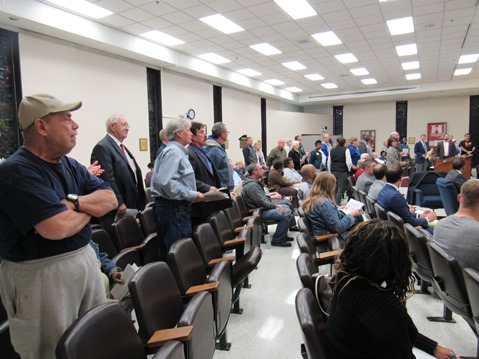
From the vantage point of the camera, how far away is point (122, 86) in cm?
691

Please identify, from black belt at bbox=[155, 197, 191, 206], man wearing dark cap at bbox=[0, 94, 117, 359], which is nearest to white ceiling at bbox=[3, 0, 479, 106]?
black belt at bbox=[155, 197, 191, 206]

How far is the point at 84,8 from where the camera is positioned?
17.1ft

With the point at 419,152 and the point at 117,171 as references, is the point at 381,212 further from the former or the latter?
the point at 419,152

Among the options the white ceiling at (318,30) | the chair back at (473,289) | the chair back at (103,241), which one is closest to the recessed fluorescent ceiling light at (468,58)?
the white ceiling at (318,30)

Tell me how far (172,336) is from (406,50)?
908cm

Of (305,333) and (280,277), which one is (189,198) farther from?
(305,333)

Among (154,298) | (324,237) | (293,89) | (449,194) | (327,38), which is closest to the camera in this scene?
(154,298)

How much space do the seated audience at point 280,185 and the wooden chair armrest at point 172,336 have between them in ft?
15.2

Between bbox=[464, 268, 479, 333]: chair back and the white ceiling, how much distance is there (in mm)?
4936

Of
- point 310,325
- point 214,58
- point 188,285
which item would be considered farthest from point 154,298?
point 214,58

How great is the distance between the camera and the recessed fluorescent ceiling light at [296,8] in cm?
537

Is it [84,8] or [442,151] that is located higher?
[84,8]

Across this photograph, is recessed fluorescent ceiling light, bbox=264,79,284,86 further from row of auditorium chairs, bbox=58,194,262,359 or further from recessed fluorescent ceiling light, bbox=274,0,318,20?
row of auditorium chairs, bbox=58,194,262,359

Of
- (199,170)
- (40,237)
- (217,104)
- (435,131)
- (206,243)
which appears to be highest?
(217,104)
